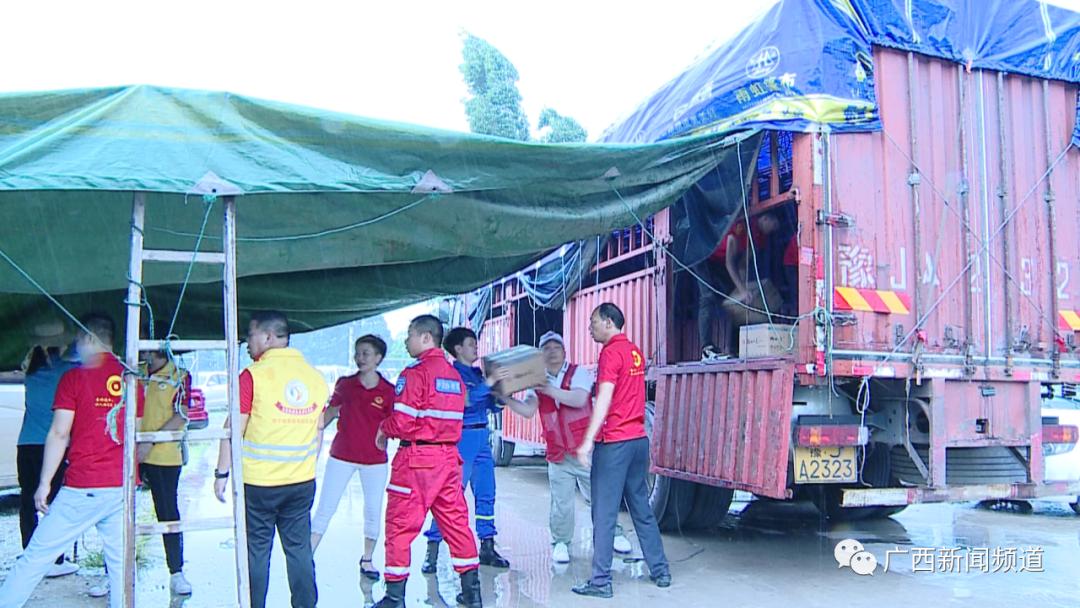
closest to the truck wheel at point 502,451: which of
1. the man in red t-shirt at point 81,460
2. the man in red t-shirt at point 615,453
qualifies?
the man in red t-shirt at point 615,453

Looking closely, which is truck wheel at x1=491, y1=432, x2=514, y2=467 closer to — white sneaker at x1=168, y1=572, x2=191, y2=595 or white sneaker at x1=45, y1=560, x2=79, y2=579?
white sneaker at x1=45, y1=560, x2=79, y2=579

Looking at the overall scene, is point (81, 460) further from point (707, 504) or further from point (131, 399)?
point (707, 504)

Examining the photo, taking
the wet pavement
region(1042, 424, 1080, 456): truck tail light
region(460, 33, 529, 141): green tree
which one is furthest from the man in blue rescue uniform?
region(460, 33, 529, 141): green tree

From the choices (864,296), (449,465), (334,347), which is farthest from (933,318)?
(334,347)

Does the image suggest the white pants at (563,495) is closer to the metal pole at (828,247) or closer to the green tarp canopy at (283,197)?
the green tarp canopy at (283,197)

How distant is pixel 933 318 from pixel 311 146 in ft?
13.6

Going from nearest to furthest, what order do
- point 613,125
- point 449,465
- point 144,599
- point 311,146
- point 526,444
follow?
point 311,146 → point 449,465 → point 144,599 → point 613,125 → point 526,444

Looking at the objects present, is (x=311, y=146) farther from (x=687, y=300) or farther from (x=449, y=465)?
(x=687, y=300)

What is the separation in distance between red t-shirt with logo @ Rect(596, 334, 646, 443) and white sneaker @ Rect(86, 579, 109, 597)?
132 inches

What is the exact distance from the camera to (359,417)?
18.6 feet

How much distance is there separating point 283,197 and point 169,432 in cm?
144

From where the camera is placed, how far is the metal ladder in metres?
3.85

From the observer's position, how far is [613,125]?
893 centimetres

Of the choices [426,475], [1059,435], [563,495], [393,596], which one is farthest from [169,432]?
[1059,435]
